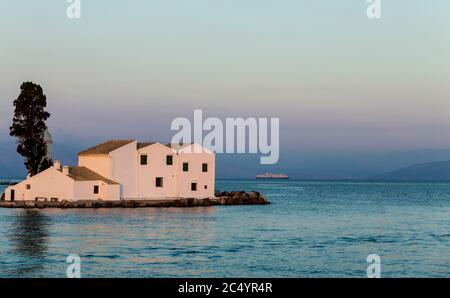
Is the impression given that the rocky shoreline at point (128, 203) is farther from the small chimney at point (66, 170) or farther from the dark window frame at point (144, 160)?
the dark window frame at point (144, 160)

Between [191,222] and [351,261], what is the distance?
21.0m

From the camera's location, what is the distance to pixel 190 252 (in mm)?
35625

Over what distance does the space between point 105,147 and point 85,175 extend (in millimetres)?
3870

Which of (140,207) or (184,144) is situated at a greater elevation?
(184,144)

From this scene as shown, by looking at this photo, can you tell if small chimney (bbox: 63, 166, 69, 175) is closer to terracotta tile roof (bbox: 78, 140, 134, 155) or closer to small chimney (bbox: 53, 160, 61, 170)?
small chimney (bbox: 53, 160, 61, 170)

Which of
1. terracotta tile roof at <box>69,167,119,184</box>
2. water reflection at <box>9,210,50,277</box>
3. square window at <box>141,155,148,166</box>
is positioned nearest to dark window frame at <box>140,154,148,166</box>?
square window at <box>141,155,148,166</box>

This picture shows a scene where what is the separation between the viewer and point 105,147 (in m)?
66.2

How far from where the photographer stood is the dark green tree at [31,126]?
66.8 metres

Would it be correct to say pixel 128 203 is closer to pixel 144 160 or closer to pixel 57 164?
pixel 144 160

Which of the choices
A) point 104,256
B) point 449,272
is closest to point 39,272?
point 104,256

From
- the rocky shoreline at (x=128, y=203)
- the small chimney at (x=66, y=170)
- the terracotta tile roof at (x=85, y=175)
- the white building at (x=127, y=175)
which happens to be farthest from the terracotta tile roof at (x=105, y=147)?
the rocky shoreline at (x=128, y=203)

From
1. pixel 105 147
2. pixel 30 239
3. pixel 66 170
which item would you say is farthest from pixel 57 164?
pixel 30 239

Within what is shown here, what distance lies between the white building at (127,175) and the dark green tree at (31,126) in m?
2.86
